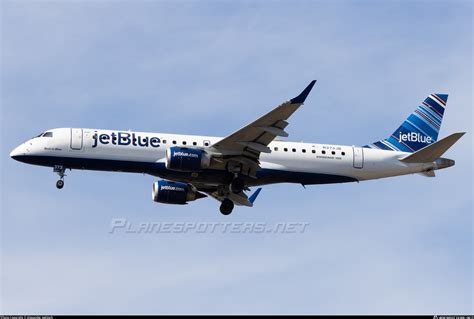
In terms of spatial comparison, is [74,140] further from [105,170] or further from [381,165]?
[381,165]

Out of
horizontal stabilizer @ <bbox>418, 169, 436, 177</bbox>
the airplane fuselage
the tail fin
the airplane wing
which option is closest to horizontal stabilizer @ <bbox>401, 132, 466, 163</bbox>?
the airplane fuselage

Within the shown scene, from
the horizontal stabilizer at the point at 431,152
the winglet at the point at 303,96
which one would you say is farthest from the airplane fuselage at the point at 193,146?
the winglet at the point at 303,96

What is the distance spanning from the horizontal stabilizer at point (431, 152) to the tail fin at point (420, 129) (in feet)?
7.36

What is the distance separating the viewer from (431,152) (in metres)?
53.1

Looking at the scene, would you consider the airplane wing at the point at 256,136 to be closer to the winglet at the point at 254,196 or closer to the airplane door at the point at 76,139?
the winglet at the point at 254,196

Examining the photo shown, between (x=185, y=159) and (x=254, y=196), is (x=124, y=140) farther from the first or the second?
(x=254, y=196)

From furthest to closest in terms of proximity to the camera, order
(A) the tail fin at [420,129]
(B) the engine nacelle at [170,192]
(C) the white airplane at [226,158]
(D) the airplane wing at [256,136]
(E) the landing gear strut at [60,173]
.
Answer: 1. (A) the tail fin at [420,129]
2. (B) the engine nacelle at [170,192]
3. (E) the landing gear strut at [60,173]
4. (C) the white airplane at [226,158]
5. (D) the airplane wing at [256,136]

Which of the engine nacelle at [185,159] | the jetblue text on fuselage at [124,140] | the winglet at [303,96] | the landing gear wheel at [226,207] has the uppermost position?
the winglet at [303,96]

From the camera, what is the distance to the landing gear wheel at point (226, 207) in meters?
54.9

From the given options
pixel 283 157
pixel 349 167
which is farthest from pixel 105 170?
pixel 349 167

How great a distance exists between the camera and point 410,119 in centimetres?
5809

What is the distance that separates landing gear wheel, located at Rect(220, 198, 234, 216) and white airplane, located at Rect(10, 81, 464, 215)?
0.06m

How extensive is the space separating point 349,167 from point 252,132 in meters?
7.14

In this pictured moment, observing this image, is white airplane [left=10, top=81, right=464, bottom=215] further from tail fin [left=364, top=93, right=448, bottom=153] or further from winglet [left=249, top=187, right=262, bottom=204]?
winglet [left=249, top=187, right=262, bottom=204]
